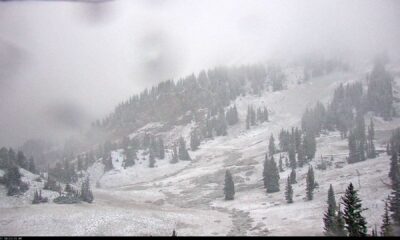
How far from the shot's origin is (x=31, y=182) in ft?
310

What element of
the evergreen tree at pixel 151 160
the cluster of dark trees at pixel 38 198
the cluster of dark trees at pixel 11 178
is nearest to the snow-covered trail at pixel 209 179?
the evergreen tree at pixel 151 160

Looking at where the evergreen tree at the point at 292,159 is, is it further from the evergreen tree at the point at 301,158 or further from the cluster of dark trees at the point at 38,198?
the cluster of dark trees at the point at 38,198

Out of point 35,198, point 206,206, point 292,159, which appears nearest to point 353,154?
point 292,159

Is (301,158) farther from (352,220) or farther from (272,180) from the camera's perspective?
(352,220)

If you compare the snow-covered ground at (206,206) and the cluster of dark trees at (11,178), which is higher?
the cluster of dark trees at (11,178)

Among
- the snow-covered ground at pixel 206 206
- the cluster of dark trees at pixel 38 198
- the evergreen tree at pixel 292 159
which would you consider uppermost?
the evergreen tree at pixel 292 159

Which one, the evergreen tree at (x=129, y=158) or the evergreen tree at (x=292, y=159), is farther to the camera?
the evergreen tree at (x=129, y=158)

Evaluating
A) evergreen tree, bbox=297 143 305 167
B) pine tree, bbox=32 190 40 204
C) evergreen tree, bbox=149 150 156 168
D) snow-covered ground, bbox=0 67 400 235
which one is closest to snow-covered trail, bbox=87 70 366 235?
snow-covered ground, bbox=0 67 400 235

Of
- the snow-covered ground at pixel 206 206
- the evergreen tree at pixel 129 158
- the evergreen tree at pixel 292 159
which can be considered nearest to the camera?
the snow-covered ground at pixel 206 206

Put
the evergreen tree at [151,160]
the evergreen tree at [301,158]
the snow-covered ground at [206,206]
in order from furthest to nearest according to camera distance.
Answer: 1. the evergreen tree at [151,160]
2. the evergreen tree at [301,158]
3. the snow-covered ground at [206,206]

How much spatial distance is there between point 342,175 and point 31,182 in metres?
77.2

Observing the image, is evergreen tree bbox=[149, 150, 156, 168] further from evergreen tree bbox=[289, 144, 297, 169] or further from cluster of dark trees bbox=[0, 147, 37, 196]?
cluster of dark trees bbox=[0, 147, 37, 196]

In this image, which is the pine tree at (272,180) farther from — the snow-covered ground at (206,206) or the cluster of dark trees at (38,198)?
the cluster of dark trees at (38,198)

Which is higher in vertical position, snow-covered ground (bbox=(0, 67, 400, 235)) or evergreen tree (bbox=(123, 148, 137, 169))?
evergreen tree (bbox=(123, 148, 137, 169))
